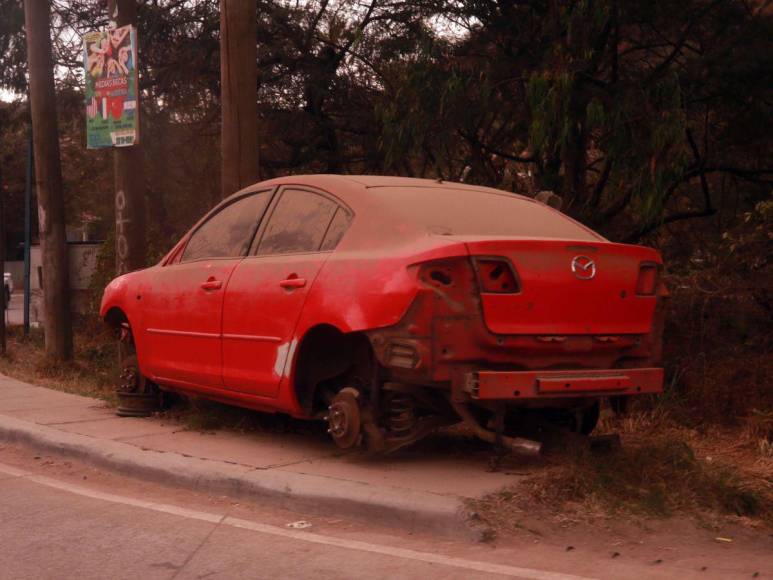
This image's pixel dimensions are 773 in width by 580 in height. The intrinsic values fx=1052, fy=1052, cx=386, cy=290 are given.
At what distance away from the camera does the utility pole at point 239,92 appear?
9172 millimetres

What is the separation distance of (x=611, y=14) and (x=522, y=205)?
4.13 m

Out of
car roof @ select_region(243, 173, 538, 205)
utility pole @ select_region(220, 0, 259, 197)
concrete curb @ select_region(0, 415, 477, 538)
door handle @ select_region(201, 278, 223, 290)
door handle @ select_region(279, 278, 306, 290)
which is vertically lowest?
concrete curb @ select_region(0, 415, 477, 538)

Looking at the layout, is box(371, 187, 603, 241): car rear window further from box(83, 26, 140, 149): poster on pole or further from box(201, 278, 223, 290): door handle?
box(83, 26, 140, 149): poster on pole

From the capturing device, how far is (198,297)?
7359 millimetres

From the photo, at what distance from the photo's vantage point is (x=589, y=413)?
21.9ft

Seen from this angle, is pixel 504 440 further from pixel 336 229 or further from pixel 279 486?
pixel 336 229

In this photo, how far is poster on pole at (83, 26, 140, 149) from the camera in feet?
33.8

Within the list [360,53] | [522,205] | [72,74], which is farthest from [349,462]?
[72,74]

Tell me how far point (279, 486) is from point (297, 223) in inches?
72.5

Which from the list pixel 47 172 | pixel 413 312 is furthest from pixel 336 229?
pixel 47 172

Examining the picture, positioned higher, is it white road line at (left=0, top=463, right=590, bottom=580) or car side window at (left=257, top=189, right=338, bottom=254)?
car side window at (left=257, top=189, right=338, bottom=254)

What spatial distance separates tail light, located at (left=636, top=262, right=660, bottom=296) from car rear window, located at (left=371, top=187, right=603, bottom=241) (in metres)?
0.47

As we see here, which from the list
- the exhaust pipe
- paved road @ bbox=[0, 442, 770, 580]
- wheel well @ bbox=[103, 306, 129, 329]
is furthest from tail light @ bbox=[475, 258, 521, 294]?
wheel well @ bbox=[103, 306, 129, 329]

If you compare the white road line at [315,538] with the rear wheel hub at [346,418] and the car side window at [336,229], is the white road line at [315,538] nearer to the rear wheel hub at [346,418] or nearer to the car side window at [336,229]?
the rear wheel hub at [346,418]
